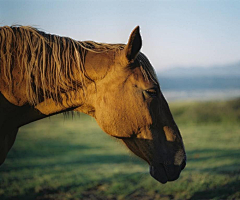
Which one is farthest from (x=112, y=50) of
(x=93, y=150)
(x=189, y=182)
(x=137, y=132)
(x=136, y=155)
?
(x=93, y=150)

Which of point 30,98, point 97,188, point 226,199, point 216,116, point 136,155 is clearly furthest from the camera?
point 216,116

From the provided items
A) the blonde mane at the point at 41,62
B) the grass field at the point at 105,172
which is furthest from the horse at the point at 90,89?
the grass field at the point at 105,172

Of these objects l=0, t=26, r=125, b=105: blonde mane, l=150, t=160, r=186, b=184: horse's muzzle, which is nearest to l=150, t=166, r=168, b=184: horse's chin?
l=150, t=160, r=186, b=184: horse's muzzle

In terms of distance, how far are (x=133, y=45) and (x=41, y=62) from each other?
2.53 feet

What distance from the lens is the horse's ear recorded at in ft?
7.01

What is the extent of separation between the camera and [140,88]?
7.80 feet

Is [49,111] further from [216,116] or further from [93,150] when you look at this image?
[216,116]

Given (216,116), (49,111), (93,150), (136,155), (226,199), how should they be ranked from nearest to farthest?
(49,111)
(136,155)
(226,199)
(93,150)
(216,116)

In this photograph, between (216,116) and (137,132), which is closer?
(137,132)

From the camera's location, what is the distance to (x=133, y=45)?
2221 millimetres

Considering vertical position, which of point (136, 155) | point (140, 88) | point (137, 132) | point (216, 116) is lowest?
point (216, 116)

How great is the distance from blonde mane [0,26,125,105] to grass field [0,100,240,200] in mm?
538

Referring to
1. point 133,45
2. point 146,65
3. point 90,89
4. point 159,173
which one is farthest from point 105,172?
point 133,45

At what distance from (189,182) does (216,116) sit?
13.7m
